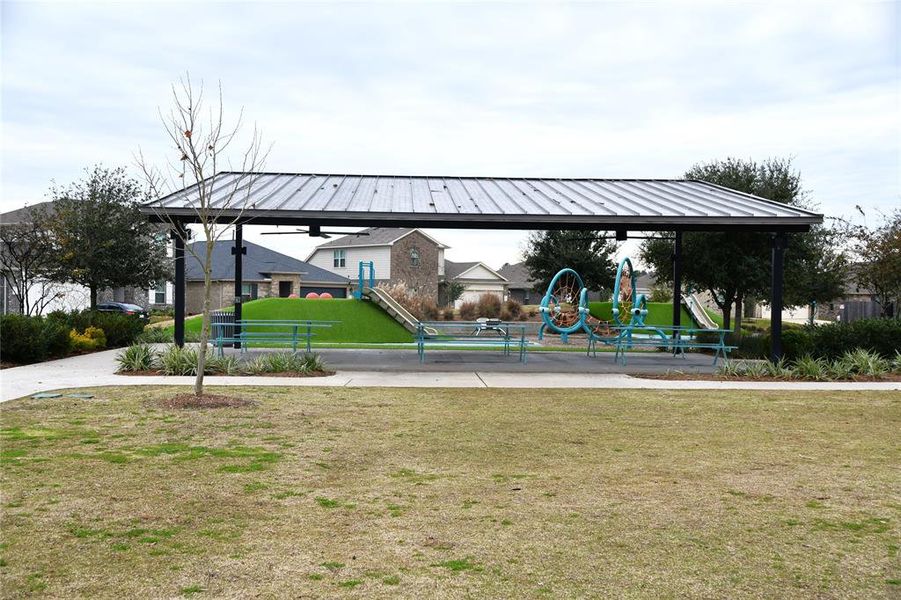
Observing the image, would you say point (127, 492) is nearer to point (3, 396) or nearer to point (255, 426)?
point (255, 426)

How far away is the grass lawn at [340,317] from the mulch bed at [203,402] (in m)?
15.7

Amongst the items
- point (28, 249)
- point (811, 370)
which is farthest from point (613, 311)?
point (28, 249)

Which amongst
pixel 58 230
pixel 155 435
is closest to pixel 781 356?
pixel 155 435

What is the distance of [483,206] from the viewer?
1675 centimetres

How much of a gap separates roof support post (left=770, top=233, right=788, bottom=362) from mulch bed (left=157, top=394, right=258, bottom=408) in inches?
416

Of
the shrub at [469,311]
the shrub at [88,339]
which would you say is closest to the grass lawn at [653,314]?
the shrub at [469,311]

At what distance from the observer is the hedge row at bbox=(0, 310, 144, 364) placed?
14906 millimetres

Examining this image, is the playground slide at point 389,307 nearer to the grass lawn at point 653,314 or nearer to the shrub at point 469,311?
the grass lawn at point 653,314

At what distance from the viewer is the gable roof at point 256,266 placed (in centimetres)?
4412

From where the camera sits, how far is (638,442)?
8023 mm

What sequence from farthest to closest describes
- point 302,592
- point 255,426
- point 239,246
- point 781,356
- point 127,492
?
1. point 239,246
2. point 781,356
3. point 255,426
4. point 127,492
5. point 302,592

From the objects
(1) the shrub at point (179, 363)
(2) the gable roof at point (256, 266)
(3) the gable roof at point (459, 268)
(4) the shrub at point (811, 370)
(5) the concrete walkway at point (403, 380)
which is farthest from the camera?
(3) the gable roof at point (459, 268)

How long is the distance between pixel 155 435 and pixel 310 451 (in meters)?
1.73

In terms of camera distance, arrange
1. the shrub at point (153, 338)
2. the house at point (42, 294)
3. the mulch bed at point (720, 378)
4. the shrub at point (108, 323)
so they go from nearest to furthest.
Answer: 1. the mulch bed at point (720, 378)
2. the shrub at point (108, 323)
3. the shrub at point (153, 338)
4. the house at point (42, 294)
